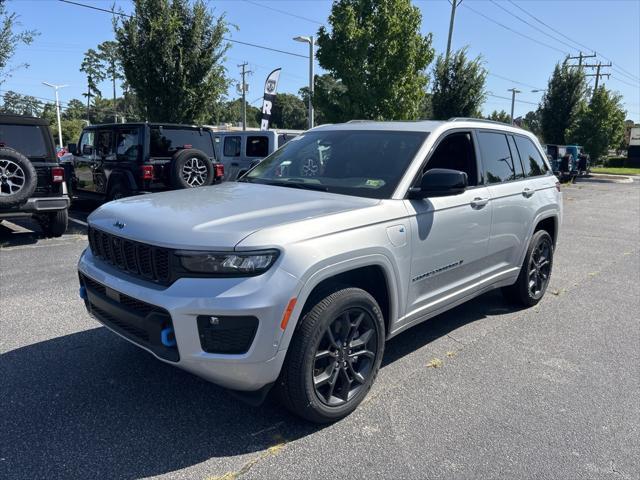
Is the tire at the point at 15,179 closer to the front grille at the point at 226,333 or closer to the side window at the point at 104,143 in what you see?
the side window at the point at 104,143

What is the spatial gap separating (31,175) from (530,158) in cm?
666

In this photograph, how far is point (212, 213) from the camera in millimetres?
2895

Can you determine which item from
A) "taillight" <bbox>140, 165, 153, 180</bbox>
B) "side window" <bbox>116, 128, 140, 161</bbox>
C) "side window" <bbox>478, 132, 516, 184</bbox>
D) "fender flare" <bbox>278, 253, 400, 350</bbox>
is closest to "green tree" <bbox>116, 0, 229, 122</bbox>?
"side window" <bbox>116, 128, 140, 161</bbox>

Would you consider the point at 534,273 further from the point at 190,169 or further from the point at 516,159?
the point at 190,169

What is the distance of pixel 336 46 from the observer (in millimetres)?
12898

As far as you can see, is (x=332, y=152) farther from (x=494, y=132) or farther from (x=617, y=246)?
(x=617, y=246)

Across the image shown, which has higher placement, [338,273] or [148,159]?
[148,159]

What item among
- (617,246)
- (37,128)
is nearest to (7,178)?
(37,128)

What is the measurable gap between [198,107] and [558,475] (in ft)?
40.6

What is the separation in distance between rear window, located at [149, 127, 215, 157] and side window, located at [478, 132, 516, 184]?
6155 mm

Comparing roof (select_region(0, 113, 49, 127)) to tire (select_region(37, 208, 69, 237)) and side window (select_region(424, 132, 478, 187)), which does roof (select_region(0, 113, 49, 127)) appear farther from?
side window (select_region(424, 132, 478, 187))

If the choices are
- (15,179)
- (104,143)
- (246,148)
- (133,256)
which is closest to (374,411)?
(133,256)

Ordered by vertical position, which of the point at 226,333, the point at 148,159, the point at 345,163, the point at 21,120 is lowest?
the point at 226,333

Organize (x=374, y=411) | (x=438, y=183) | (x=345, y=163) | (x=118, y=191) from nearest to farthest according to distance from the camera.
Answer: (x=374, y=411) < (x=438, y=183) < (x=345, y=163) < (x=118, y=191)
